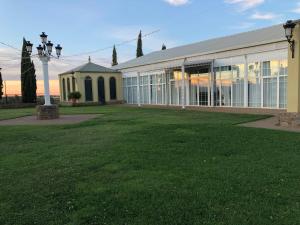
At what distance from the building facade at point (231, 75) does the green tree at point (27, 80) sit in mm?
13298

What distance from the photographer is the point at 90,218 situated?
12.9 feet

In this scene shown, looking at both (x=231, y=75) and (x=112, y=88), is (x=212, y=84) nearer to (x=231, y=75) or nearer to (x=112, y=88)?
(x=231, y=75)

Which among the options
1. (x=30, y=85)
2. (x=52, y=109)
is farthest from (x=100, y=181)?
(x=30, y=85)

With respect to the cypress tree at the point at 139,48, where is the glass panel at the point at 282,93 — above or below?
below

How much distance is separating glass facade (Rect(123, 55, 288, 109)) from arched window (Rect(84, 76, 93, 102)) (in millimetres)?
6134

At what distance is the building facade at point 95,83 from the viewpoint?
35.9 m

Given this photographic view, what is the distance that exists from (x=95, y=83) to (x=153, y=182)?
3254 cm

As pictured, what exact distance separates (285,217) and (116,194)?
94.0 inches

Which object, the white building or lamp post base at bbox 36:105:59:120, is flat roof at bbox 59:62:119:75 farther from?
lamp post base at bbox 36:105:59:120

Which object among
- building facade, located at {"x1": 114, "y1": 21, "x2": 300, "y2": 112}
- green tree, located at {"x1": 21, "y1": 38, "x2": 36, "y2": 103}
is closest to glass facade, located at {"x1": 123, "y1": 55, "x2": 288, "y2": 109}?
building facade, located at {"x1": 114, "y1": 21, "x2": 300, "y2": 112}

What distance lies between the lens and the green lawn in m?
3.96

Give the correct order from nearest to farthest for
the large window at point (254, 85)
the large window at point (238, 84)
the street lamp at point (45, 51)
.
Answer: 1. the street lamp at point (45, 51)
2. the large window at point (254, 85)
3. the large window at point (238, 84)

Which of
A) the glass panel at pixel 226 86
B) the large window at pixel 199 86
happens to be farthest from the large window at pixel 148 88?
the glass panel at pixel 226 86

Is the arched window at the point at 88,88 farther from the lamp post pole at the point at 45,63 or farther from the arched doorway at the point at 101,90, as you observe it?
the lamp post pole at the point at 45,63
